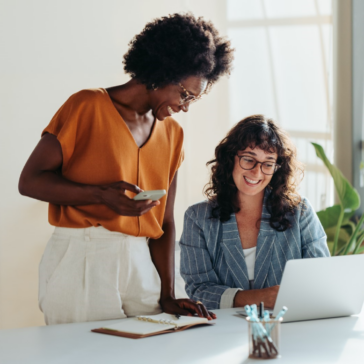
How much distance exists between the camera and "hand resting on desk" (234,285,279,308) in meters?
1.74

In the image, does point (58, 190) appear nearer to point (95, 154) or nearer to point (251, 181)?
point (95, 154)

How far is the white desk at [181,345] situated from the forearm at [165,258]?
0.22 metres

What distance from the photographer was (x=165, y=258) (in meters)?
1.69

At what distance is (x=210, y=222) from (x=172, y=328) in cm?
61

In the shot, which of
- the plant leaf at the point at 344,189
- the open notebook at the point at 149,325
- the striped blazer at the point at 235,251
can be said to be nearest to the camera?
the open notebook at the point at 149,325

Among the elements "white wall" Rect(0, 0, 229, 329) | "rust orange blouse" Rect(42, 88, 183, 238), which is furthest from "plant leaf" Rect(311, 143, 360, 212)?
"rust orange blouse" Rect(42, 88, 183, 238)

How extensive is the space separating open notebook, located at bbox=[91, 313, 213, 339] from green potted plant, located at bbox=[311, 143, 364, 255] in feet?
6.06

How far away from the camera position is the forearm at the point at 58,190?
4.84ft

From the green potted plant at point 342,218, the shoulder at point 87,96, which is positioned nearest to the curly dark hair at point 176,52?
the shoulder at point 87,96

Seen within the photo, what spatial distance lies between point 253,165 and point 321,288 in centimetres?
62

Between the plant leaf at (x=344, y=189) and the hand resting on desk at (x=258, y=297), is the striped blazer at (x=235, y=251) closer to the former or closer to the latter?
the hand resting on desk at (x=258, y=297)

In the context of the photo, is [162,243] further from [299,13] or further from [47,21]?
[299,13]

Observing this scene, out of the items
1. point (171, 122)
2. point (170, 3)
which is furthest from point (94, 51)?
point (171, 122)

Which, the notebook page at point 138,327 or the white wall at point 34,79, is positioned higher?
the white wall at point 34,79
